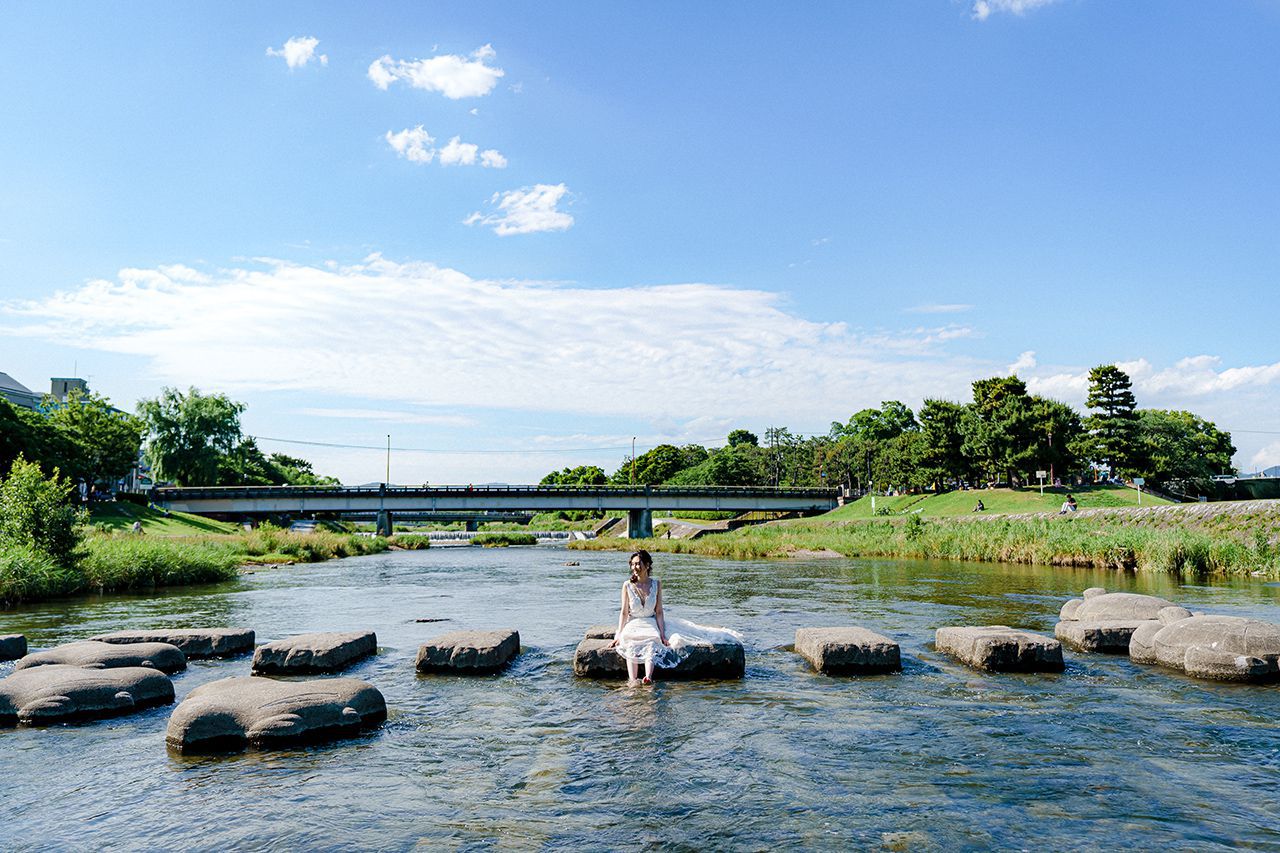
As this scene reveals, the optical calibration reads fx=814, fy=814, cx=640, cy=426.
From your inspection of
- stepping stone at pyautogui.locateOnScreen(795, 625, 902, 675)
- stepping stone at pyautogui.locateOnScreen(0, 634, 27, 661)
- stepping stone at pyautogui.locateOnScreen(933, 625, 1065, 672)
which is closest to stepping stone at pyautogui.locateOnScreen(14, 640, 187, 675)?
stepping stone at pyautogui.locateOnScreen(0, 634, 27, 661)

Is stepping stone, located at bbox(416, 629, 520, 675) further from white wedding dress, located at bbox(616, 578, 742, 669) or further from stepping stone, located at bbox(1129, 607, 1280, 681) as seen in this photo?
stepping stone, located at bbox(1129, 607, 1280, 681)

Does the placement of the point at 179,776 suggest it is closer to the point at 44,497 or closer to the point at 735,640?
the point at 735,640

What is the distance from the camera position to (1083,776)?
782 centimetres

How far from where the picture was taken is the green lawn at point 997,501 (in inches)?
2822

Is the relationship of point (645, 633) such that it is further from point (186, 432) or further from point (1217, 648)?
point (186, 432)

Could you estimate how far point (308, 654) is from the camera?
1300 centimetres

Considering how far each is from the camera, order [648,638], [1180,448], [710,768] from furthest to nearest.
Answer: [1180,448]
[648,638]
[710,768]

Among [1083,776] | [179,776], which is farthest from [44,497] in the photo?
[1083,776]

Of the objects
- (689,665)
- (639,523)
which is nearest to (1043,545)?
(689,665)

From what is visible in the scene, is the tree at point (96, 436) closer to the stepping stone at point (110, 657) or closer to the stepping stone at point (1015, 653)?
the stepping stone at point (110, 657)

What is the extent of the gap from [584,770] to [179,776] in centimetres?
389

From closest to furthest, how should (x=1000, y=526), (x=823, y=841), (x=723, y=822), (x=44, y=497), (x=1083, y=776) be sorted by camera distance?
(x=823, y=841) → (x=723, y=822) → (x=1083, y=776) → (x=44, y=497) → (x=1000, y=526)

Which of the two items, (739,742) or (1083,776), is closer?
(1083,776)

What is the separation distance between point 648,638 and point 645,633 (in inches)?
4.0
